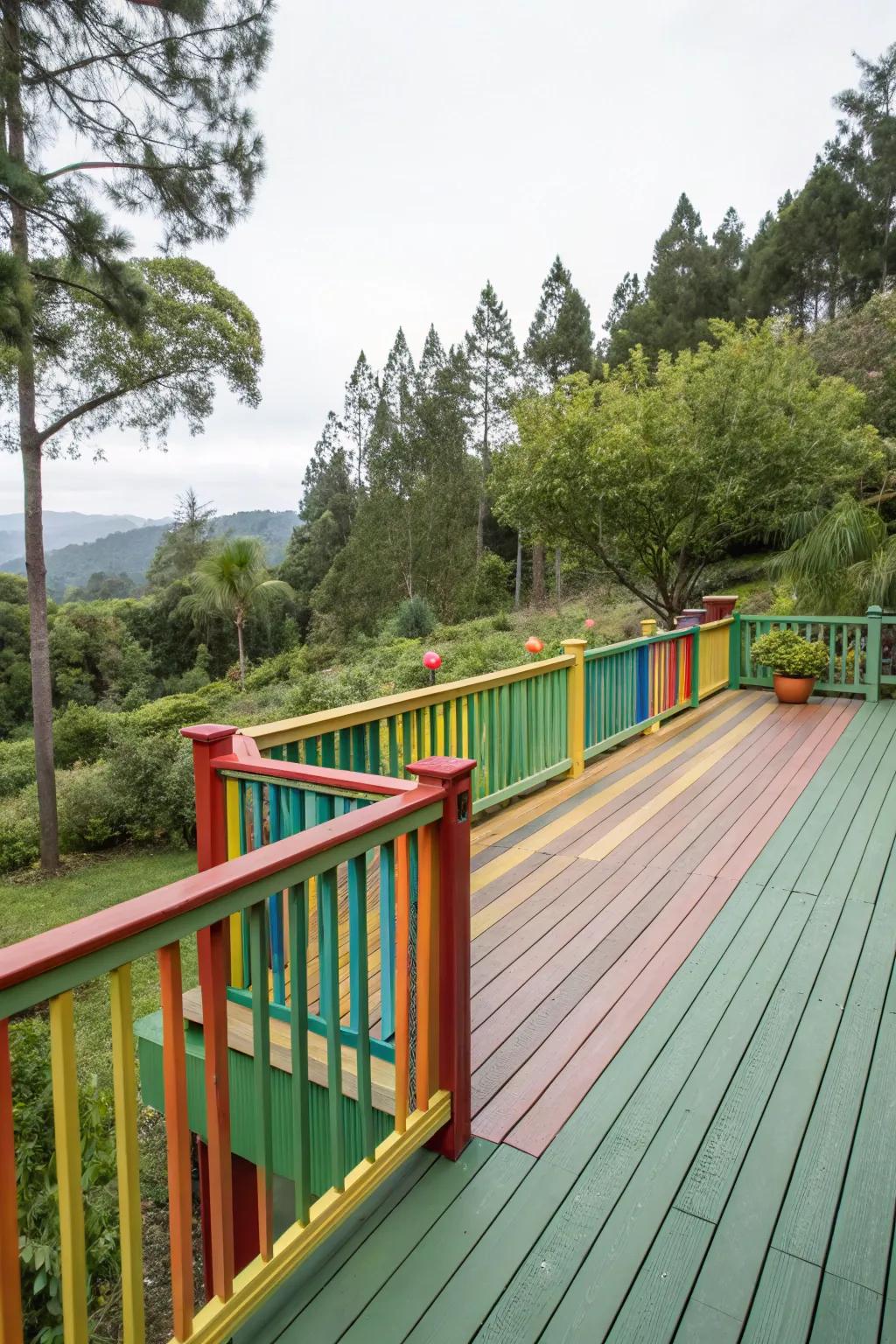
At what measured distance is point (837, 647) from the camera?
8.38 meters

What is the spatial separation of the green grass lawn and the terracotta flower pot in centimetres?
603

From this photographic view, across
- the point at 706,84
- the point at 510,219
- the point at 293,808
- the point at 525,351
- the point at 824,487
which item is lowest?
the point at 293,808

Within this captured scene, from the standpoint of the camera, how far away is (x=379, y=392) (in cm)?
2888

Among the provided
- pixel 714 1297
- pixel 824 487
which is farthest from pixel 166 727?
pixel 714 1297

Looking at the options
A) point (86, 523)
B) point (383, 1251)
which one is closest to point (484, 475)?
point (383, 1251)

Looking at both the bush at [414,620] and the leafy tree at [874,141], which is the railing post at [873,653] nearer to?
the bush at [414,620]

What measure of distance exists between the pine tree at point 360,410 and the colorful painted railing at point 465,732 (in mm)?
28872

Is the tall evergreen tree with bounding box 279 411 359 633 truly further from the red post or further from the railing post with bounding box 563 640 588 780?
the red post

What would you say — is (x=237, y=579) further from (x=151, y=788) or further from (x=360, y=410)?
(x=151, y=788)

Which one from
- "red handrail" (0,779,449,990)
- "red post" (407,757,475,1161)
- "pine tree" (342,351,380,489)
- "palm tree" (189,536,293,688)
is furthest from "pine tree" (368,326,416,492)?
"red handrail" (0,779,449,990)

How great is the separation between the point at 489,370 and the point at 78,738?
67.6 feet

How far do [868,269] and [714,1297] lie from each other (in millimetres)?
28651

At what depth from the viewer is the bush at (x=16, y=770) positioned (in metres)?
14.3

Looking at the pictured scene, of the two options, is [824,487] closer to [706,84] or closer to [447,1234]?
[706,84]
